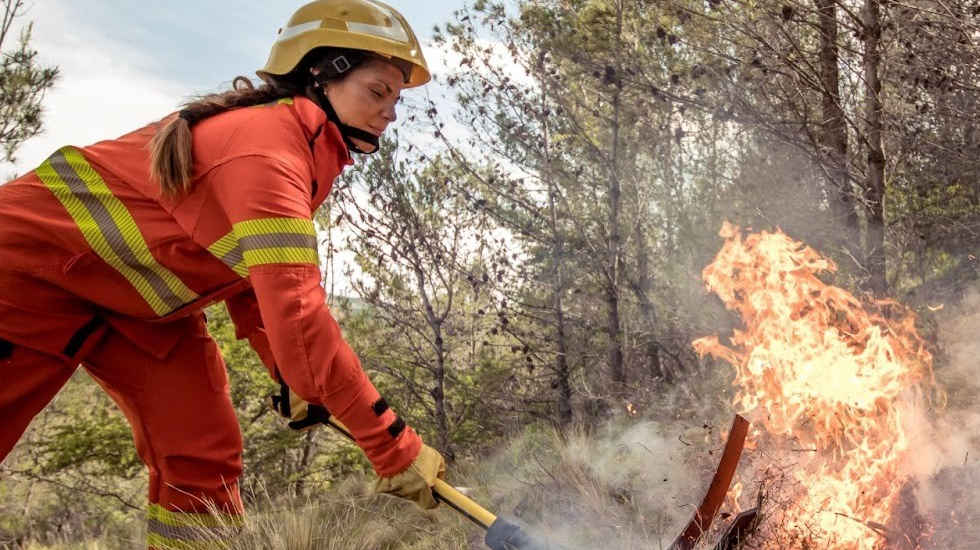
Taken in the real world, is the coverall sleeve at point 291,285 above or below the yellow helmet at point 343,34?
below

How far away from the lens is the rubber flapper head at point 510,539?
2.15 m

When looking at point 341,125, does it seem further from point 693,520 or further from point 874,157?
point 874,157

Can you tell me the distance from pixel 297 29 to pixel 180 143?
68cm

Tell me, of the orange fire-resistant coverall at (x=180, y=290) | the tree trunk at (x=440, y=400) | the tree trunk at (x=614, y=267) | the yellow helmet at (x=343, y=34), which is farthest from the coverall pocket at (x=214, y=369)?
the tree trunk at (x=614, y=267)

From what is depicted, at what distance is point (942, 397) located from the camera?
16.4 feet

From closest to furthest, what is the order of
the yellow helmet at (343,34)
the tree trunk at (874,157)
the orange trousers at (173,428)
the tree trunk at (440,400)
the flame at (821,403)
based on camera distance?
the yellow helmet at (343,34) → the orange trousers at (173,428) → the flame at (821,403) → the tree trunk at (874,157) → the tree trunk at (440,400)

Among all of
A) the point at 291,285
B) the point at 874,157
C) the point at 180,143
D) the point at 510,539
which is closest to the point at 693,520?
the point at 510,539

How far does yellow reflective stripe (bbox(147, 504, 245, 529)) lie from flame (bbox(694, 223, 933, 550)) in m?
2.24

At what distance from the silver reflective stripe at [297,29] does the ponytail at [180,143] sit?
0.91 ft

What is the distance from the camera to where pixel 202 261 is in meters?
2.28

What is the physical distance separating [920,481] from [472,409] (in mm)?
4080

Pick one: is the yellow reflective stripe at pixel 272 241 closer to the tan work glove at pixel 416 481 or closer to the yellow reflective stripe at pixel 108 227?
the yellow reflective stripe at pixel 108 227

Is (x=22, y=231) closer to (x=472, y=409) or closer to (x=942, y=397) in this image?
(x=472, y=409)

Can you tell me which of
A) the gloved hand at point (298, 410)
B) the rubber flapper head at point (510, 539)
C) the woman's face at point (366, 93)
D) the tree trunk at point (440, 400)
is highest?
the woman's face at point (366, 93)
